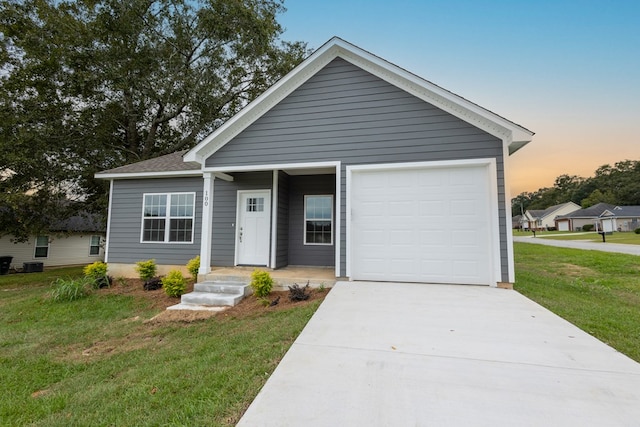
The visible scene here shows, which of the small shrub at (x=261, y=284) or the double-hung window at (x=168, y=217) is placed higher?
the double-hung window at (x=168, y=217)

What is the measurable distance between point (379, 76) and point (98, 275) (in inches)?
377

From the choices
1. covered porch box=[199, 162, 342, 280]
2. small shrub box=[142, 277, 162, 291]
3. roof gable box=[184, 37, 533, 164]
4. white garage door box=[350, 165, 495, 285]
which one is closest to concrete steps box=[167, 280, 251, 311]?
covered porch box=[199, 162, 342, 280]

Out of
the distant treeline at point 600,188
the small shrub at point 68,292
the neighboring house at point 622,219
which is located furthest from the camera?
the distant treeline at point 600,188

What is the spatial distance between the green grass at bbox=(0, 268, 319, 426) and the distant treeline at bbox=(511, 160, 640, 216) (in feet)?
249

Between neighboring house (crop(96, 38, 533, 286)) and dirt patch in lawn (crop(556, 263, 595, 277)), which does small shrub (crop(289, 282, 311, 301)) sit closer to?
neighboring house (crop(96, 38, 533, 286))

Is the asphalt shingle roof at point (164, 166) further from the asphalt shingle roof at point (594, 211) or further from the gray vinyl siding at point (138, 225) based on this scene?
the asphalt shingle roof at point (594, 211)

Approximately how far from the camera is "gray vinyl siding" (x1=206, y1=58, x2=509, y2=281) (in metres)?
5.91

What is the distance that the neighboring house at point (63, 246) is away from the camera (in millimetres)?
17859

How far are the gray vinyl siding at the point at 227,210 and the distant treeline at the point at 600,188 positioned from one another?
72.7 m

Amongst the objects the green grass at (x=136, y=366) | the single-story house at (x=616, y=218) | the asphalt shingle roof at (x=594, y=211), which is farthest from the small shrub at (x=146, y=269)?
the asphalt shingle roof at (x=594, y=211)

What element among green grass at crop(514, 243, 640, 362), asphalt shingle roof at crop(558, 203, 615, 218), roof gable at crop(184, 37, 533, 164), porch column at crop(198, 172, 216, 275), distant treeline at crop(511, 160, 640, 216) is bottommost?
green grass at crop(514, 243, 640, 362)

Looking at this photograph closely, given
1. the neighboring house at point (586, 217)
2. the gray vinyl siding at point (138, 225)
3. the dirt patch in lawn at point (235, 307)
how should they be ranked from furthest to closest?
1. the neighboring house at point (586, 217)
2. the gray vinyl siding at point (138, 225)
3. the dirt patch in lawn at point (235, 307)

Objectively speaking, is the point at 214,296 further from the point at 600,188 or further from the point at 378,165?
the point at 600,188

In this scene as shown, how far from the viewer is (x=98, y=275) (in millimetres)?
8500
